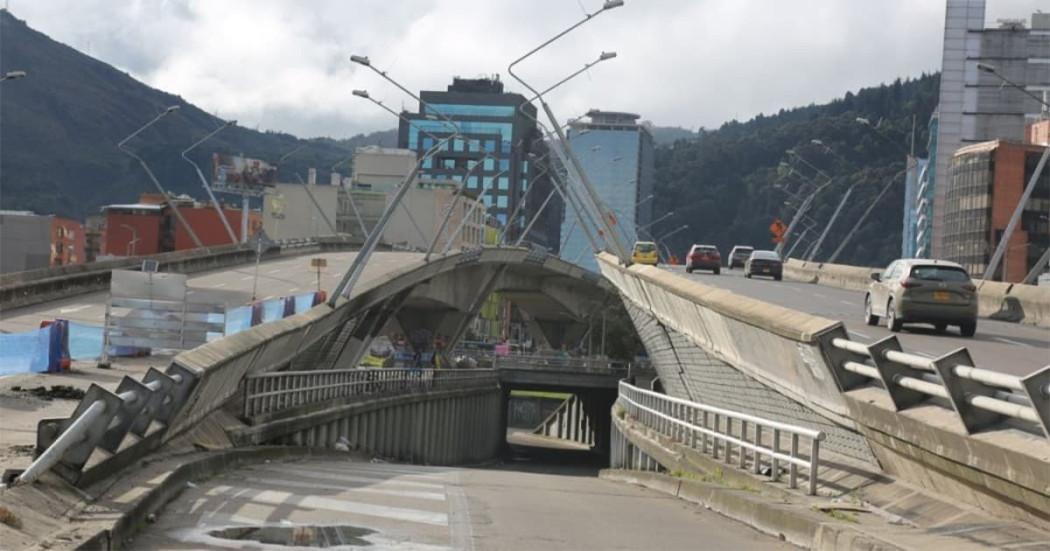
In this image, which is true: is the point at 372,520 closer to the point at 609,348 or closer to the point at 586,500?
the point at 586,500

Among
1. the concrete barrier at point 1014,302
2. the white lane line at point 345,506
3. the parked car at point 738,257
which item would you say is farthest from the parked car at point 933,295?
the parked car at point 738,257

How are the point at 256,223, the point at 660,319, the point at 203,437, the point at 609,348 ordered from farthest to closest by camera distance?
the point at 256,223
the point at 609,348
the point at 660,319
the point at 203,437

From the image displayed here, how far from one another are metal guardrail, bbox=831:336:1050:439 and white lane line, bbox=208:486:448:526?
16.1 feet

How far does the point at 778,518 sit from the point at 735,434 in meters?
12.3

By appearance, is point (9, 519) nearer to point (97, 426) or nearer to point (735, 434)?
point (97, 426)

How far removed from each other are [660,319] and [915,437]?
30.0 m

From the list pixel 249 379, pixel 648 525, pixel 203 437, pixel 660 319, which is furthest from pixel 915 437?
pixel 660 319

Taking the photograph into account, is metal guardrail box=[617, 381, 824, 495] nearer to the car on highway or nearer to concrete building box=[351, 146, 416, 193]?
the car on highway

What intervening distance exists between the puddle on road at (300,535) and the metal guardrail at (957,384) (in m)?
5.40

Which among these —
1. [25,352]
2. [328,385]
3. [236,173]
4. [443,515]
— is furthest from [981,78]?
[443,515]

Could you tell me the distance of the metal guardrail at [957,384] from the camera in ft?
40.1

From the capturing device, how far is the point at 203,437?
80.3 feet

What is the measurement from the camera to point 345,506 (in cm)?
1636

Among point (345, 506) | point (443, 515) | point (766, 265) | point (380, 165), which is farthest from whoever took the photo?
point (380, 165)
